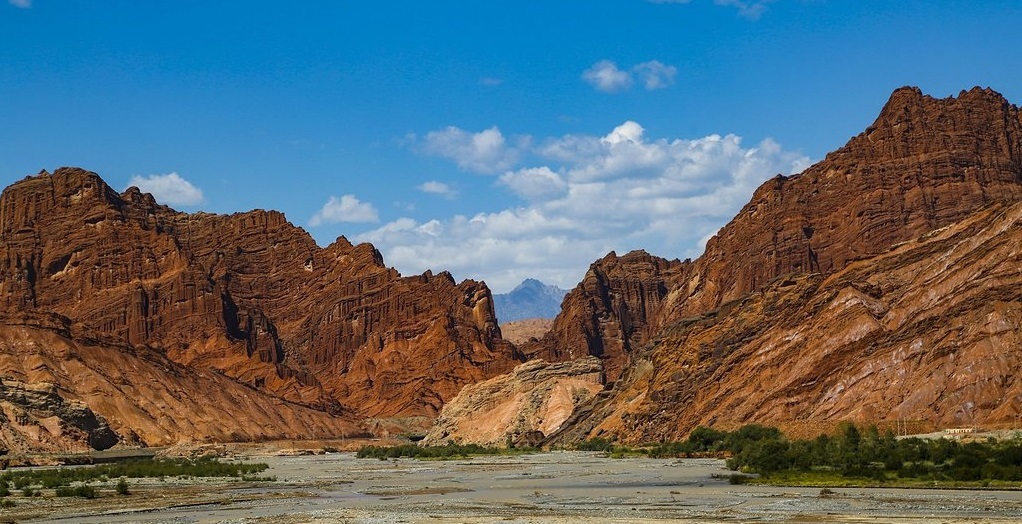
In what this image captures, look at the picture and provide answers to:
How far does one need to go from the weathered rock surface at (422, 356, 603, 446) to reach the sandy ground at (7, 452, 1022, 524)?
8523cm

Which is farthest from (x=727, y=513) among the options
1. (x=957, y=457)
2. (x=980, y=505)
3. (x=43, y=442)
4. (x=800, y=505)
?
(x=43, y=442)

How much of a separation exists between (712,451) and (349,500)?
49.3 meters

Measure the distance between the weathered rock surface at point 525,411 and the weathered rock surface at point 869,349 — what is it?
76.6 feet

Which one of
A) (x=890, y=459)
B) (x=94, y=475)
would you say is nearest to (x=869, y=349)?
(x=890, y=459)

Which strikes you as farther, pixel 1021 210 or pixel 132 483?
pixel 1021 210

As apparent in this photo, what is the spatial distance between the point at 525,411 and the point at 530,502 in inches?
4696

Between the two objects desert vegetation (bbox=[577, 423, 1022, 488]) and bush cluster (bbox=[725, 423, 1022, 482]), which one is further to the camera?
bush cluster (bbox=[725, 423, 1022, 482])

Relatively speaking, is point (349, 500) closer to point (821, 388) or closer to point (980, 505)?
point (980, 505)

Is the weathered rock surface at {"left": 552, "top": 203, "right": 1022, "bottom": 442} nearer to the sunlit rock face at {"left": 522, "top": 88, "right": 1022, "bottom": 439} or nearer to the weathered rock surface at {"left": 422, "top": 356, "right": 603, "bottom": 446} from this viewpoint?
the sunlit rock face at {"left": 522, "top": 88, "right": 1022, "bottom": 439}

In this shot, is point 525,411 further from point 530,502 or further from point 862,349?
point 530,502

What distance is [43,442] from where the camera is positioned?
499ft

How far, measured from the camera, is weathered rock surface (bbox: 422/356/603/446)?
176625mm

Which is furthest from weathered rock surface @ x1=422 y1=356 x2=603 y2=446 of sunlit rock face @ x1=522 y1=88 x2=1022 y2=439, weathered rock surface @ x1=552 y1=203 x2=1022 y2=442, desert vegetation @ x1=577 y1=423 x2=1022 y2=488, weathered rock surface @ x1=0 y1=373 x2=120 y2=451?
desert vegetation @ x1=577 y1=423 x2=1022 y2=488

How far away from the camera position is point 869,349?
384 ft
